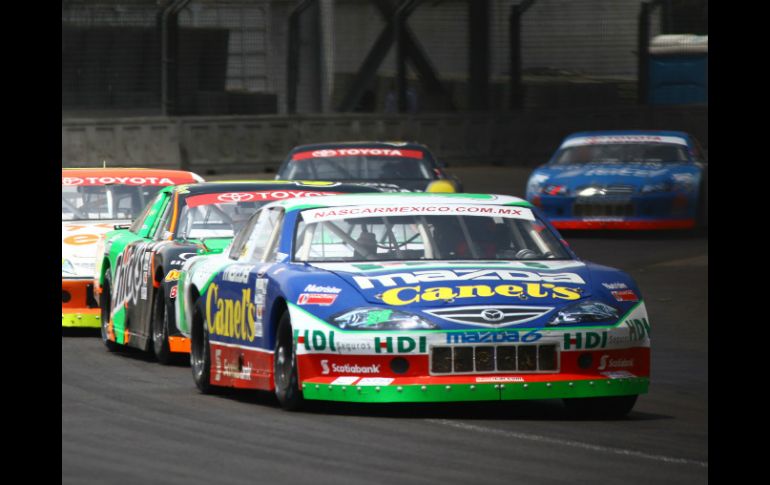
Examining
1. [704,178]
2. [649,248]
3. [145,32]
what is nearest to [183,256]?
[649,248]

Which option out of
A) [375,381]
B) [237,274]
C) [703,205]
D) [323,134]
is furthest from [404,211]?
[323,134]

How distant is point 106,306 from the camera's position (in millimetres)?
13961

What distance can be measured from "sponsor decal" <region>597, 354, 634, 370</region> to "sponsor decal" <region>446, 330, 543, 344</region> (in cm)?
37

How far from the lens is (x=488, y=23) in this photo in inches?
1599

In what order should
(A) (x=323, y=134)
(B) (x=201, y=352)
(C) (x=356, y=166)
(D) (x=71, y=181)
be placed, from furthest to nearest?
1. (A) (x=323, y=134)
2. (C) (x=356, y=166)
3. (D) (x=71, y=181)
4. (B) (x=201, y=352)

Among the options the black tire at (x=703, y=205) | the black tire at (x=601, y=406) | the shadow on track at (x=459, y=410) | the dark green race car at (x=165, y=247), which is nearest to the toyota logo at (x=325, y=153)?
the black tire at (x=703, y=205)

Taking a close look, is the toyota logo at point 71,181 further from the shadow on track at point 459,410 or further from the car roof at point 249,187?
the shadow on track at point 459,410

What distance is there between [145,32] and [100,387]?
999 inches

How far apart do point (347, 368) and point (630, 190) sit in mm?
14755

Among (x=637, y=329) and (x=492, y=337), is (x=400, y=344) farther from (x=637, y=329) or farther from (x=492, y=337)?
(x=637, y=329)

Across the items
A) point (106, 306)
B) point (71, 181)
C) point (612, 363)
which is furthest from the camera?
point (71, 181)

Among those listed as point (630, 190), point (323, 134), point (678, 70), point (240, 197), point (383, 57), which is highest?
point (383, 57)

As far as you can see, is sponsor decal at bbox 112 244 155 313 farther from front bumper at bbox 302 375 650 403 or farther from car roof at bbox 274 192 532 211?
front bumper at bbox 302 375 650 403
